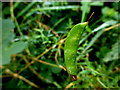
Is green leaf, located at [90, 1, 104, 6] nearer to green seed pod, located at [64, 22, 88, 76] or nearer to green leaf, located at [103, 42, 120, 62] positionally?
green leaf, located at [103, 42, 120, 62]

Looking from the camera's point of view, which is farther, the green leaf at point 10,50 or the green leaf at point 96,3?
the green leaf at point 96,3

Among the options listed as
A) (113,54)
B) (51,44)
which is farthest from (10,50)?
(113,54)

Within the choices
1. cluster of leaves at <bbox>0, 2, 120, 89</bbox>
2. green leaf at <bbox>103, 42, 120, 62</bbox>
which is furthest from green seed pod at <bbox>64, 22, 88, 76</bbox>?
green leaf at <bbox>103, 42, 120, 62</bbox>

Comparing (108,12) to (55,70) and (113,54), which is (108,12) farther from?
(55,70)

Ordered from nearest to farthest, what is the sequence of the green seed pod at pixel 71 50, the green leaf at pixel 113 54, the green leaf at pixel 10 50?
1. the green seed pod at pixel 71 50
2. the green leaf at pixel 10 50
3. the green leaf at pixel 113 54

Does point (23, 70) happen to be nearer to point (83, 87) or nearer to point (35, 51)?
point (35, 51)

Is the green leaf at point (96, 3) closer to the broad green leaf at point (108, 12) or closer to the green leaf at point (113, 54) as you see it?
the broad green leaf at point (108, 12)

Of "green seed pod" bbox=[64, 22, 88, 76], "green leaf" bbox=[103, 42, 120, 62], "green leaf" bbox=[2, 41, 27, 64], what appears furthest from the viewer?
"green leaf" bbox=[103, 42, 120, 62]

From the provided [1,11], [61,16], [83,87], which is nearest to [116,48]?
[83,87]

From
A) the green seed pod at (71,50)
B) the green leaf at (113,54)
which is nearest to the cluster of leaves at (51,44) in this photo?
the green leaf at (113,54)
